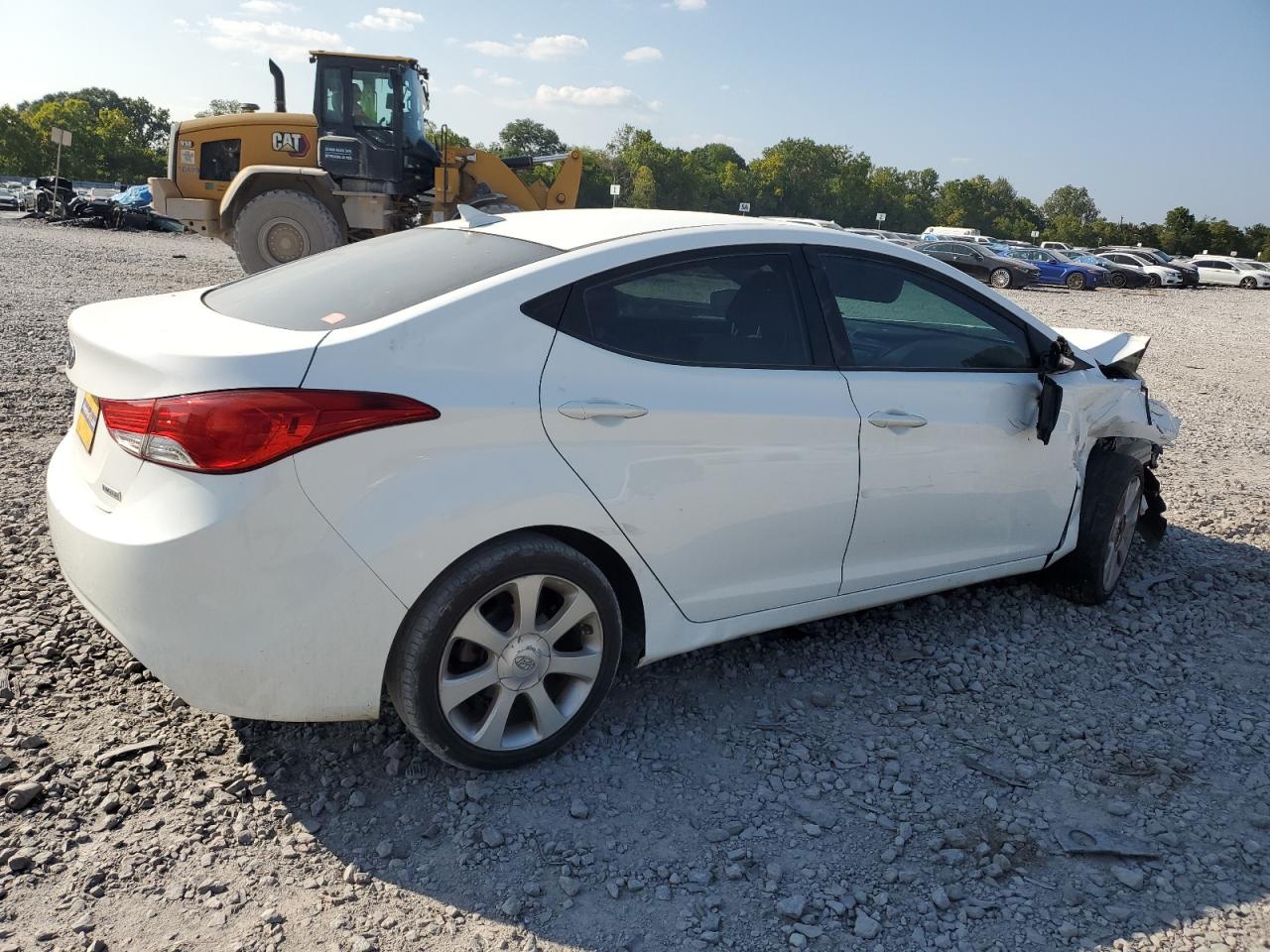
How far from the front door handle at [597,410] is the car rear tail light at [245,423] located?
473mm

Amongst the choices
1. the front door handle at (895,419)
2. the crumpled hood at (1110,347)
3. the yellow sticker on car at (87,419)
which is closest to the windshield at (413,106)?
the crumpled hood at (1110,347)

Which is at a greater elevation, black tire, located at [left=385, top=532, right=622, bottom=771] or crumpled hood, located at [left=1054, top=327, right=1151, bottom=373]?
crumpled hood, located at [left=1054, top=327, right=1151, bottom=373]

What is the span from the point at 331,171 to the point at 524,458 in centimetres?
1248

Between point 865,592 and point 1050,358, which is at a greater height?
point 1050,358

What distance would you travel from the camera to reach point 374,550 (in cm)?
250

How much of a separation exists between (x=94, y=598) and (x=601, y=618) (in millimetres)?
1363

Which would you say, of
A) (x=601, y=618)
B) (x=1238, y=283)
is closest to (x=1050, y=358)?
(x=601, y=618)

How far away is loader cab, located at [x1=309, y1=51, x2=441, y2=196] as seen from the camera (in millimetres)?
13680

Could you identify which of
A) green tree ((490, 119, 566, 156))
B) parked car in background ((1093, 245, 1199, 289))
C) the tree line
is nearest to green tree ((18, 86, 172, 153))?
the tree line

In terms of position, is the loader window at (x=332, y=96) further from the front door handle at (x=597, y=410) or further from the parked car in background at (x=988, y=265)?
the parked car in background at (x=988, y=265)

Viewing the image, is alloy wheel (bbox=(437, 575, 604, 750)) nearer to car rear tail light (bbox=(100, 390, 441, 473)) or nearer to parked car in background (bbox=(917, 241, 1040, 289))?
car rear tail light (bbox=(100, 390, 441, 473))

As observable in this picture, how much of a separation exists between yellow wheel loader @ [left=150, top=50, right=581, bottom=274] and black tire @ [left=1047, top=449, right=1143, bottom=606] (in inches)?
434

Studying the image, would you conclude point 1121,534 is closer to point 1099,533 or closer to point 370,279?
point 1099,533

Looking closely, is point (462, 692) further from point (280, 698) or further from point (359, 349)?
point (359, 349)
